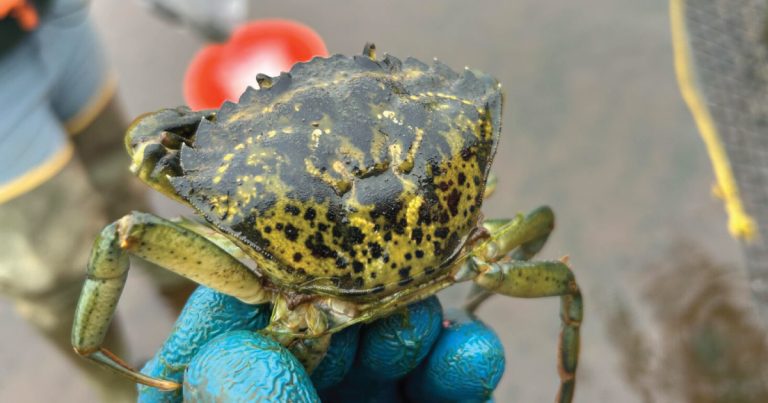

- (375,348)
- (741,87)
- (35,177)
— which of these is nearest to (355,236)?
(375,348)

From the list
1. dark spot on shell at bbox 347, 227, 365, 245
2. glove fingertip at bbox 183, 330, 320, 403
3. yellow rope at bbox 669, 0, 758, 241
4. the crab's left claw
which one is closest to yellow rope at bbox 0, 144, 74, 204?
the crab's left claw

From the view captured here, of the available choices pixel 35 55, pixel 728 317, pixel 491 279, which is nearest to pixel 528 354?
pixel 728 317

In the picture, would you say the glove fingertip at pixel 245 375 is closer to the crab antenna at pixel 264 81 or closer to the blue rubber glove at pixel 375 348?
the blue rubber glove at pixel 375 348

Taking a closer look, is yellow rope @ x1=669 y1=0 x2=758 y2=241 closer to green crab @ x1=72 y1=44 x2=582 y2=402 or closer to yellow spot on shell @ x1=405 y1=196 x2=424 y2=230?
green crab @ x1=72 y1=44 x2=582 y2=402

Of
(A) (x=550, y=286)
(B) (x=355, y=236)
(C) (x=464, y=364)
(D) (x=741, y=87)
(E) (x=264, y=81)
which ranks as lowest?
(C) (x=464, y=364)

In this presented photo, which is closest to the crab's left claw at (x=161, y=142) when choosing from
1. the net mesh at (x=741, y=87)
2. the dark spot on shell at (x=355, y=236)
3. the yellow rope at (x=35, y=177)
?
the dark spot on shell at (x=355, y=236)

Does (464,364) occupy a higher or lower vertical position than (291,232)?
lower

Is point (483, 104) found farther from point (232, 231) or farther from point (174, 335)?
Answer: point (174, 335)

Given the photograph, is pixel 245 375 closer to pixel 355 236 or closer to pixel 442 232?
pixel 355 236
